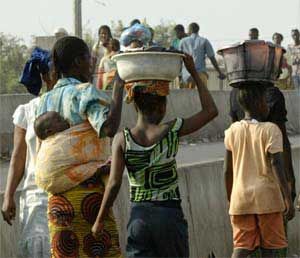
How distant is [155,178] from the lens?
219 inches

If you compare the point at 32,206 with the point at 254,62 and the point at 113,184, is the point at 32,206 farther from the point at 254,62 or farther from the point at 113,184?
the point at 254,62

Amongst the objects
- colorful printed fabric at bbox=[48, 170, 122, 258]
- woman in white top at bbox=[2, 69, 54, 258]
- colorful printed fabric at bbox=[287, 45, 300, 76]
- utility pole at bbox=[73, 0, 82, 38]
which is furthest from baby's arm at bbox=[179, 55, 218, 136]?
utility pole at bbox=[73, 0, 82, 38]

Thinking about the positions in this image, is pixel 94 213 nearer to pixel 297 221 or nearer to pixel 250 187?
pixel 250 187

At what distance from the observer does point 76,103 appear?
5750 mm

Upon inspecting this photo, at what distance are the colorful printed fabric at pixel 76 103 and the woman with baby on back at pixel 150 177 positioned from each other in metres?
0.15

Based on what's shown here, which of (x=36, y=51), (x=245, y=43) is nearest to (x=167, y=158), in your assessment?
(x=36, y=51)

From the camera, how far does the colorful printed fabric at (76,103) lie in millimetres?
5676

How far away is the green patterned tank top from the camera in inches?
219

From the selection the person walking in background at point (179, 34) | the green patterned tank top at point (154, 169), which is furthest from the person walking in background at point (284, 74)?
the green patterned tank top at point (154, 169)

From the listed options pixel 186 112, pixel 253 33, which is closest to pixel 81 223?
pixel 186 112

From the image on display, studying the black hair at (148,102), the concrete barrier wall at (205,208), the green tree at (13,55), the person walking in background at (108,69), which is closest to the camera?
the black hair at (148,102)

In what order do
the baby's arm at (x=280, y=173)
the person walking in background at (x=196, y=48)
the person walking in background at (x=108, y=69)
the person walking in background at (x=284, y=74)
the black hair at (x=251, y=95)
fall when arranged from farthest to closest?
the person walking in background at (x=284, y=74), the person walking in background at (x=196, y=48), the person walking in background at (x=108, y=69), the black hair at (x=251, y=95), the baby's arm at (x=280, y=173)

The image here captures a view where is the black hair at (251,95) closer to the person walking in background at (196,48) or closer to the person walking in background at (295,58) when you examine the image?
the person walking in background at (196,48)

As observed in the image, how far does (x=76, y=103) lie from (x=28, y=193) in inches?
28.3
